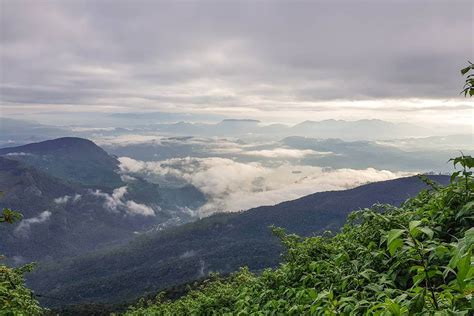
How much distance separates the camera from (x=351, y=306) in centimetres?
509

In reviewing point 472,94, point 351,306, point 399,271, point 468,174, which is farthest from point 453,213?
point 351,306

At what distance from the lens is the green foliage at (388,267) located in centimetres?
337

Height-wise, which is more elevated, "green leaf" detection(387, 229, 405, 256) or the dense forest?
"green leaf" detection(387, 229, 405, 256)

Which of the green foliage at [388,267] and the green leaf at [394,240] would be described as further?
the green foliage at [388,267]

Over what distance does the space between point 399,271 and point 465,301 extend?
11.0ft

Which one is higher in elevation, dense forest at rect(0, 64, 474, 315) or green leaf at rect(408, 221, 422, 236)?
green leaf at rect(408, 221, 422, 236)

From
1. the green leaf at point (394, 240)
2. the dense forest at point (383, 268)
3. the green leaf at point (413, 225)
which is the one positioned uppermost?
the green leaf at point (413, 225)

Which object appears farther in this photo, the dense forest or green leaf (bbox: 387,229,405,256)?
the dense forest

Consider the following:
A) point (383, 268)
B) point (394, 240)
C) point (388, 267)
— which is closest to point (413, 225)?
point (394, 240)

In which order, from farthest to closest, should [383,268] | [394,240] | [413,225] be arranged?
[383,268], [394,240], [413,225]

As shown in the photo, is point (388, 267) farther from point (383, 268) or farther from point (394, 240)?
point (394, 240)

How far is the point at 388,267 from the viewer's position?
763 cm

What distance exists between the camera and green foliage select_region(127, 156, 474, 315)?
337cm

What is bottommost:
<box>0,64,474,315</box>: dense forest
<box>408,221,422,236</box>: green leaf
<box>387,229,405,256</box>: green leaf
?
<box>0,64,474,315</box>: dense forest
